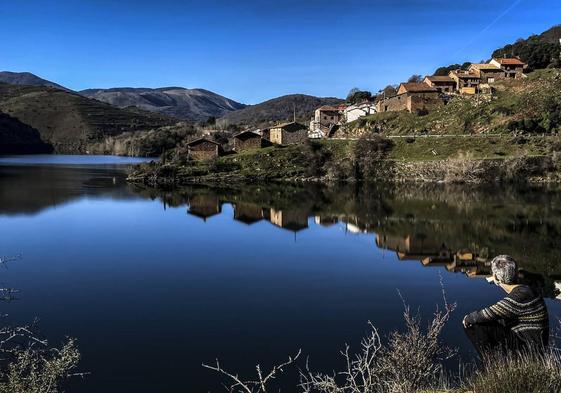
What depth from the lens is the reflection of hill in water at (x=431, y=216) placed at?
28.3 m

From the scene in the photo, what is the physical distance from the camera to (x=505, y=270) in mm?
6676

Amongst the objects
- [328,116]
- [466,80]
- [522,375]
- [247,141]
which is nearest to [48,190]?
[247,141]

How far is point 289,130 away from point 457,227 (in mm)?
62192

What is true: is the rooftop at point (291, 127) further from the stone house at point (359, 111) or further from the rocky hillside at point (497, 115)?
the stone house at point (359, 111)

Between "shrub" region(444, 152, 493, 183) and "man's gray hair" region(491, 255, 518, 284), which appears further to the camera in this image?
"shrub" region(444, 152, 493, 183)

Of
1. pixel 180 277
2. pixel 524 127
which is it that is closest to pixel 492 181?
pixel 524 127

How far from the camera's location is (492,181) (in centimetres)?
6962

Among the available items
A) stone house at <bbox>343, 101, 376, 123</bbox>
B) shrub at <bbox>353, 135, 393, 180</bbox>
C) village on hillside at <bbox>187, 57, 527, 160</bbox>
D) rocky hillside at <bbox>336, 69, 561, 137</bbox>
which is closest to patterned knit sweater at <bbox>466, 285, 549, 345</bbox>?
shrub at <bbox>353, 135, 393, 180</bbox>

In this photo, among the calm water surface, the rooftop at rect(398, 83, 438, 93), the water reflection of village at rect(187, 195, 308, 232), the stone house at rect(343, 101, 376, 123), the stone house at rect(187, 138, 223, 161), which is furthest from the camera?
the stone house at rect(343, 101, 376, 123)

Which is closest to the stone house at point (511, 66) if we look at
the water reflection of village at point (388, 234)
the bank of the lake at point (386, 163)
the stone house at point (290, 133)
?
the bank of the lake at point (386, 163)

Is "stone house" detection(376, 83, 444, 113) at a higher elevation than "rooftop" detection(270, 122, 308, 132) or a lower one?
higher

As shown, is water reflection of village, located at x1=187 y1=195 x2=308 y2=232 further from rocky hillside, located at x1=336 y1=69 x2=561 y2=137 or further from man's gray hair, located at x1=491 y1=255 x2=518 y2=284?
rocky hillside, located at x1=336 y1=69 x2=561 y2=137

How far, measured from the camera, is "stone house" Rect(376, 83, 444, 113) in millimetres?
98750

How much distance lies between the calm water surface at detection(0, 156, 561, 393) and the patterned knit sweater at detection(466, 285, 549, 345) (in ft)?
24.5
